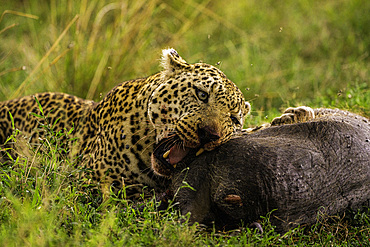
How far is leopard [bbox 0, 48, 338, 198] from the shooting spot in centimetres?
451

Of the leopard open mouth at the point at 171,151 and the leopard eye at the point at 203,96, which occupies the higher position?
the leopard eye at the point at 203,96

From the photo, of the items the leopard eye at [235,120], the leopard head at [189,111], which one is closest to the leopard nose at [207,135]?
the leopard head at [189,111]

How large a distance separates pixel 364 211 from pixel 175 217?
5.99ft

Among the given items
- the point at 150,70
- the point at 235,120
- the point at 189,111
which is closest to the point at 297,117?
the point at 235,120

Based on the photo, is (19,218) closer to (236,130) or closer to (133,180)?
(133,180)

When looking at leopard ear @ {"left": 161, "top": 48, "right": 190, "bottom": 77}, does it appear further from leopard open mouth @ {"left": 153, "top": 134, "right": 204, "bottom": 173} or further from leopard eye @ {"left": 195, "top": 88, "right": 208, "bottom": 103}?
leopard open mouth @ {"left": 153, "top": 134, "right": 204, "bottom": 173}

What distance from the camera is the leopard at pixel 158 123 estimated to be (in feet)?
14.8

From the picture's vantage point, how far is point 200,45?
10.6m

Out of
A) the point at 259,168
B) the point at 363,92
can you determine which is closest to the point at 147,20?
the point at 363,92

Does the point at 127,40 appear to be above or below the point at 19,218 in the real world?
above

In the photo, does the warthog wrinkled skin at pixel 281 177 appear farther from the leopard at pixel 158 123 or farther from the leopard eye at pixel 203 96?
the leopard eye at pixel 203 96

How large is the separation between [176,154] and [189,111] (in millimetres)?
382

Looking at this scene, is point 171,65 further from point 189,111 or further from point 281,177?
point 281,177

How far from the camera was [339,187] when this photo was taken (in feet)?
14.6
